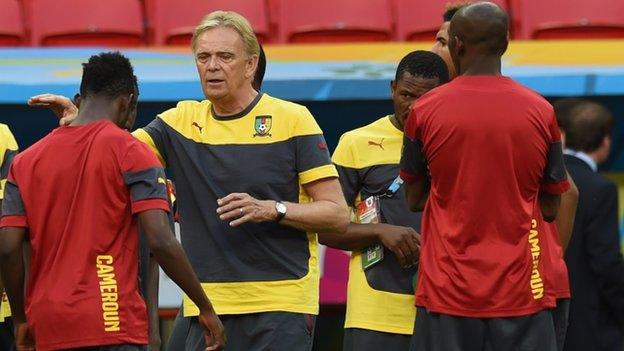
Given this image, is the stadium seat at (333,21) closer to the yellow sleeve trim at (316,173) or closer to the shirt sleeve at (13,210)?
the yellow sleeve trim at (316,173)

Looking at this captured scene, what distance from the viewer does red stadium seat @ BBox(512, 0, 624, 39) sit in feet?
34.6

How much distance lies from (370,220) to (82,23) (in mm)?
4816

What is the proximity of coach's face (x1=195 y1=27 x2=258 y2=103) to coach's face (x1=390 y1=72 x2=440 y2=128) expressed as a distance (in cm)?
76

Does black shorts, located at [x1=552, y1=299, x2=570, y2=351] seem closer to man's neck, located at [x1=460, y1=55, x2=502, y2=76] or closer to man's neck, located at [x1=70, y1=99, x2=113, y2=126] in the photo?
man's neck, located at [x1=460, y1=55, x2=502, y2=76]

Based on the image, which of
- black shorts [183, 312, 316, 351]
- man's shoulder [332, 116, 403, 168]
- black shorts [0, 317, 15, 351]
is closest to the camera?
black shorts [183, 312, 316, 351]

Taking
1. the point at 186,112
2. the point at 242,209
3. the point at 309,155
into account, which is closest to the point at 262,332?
the point at 242,209

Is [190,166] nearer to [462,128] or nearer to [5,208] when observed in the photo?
[5,208]

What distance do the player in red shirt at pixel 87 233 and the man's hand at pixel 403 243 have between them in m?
1.26

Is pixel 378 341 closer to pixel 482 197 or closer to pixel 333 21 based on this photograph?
pixel 482 197

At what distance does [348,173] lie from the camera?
6.30 metres

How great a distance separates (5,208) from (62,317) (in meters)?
0.45

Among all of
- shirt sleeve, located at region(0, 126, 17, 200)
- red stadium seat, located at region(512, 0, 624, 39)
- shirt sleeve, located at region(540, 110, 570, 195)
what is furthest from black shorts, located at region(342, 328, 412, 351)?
red stadium seat, located at region(512, 0, 624, 39)

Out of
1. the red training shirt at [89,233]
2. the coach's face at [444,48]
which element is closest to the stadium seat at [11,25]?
the coach's face at [444,48]

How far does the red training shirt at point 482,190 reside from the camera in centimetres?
489
